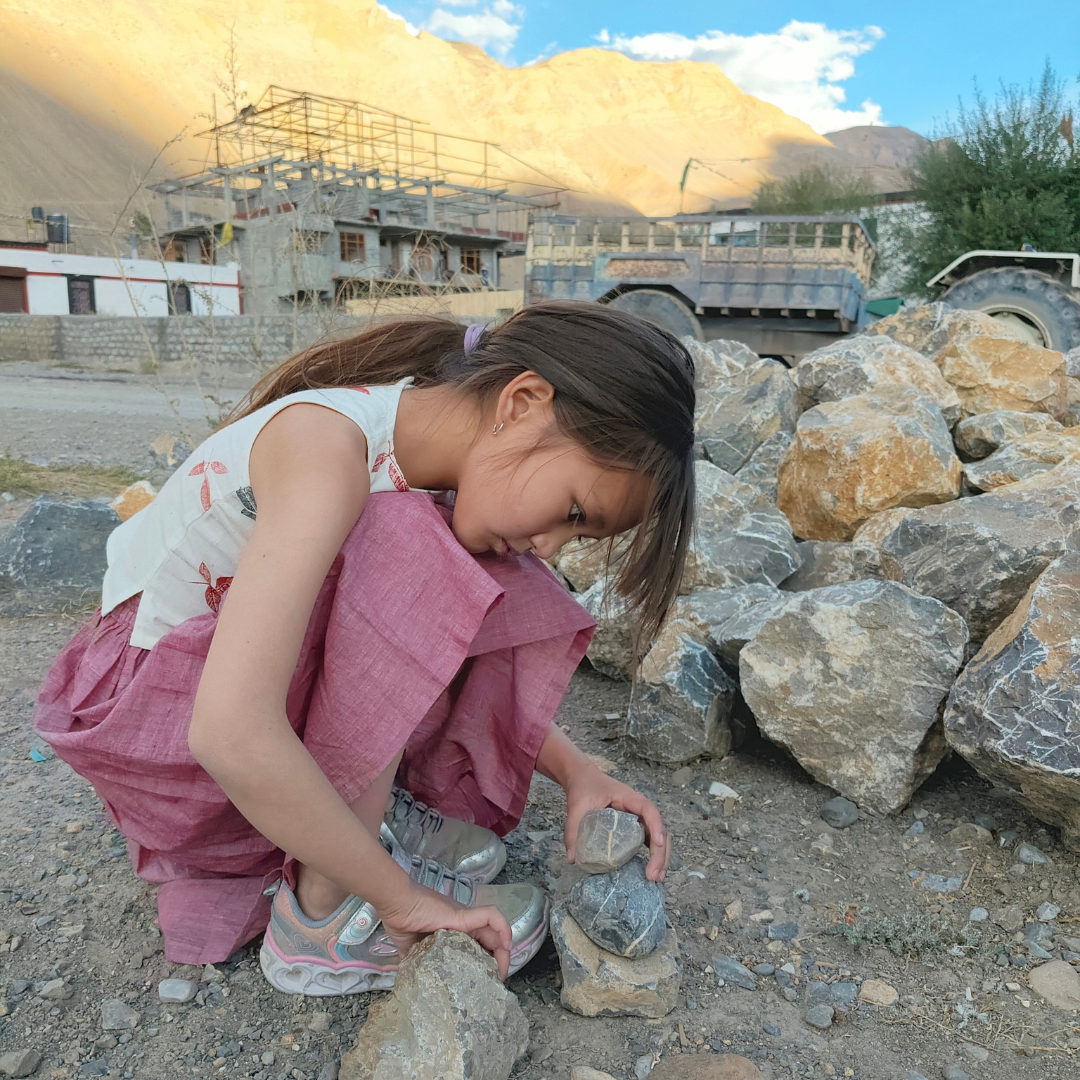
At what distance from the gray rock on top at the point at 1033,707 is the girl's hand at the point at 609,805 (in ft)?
1.86

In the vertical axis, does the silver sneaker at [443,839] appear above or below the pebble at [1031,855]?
above

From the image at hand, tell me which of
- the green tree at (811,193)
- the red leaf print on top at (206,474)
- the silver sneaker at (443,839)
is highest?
the green tree at (811,193)

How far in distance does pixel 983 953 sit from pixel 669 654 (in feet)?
2.72

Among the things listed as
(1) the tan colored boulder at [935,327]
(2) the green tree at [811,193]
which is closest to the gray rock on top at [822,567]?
(1) the tan colored boulder at [935,327]

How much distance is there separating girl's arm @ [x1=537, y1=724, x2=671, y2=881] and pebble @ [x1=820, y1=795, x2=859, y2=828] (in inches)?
17.9

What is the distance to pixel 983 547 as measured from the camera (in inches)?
78.7

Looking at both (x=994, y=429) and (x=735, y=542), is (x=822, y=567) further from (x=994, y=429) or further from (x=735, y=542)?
(x=994, y=429)

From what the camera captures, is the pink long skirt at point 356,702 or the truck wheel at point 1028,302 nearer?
the pink long skirt at point 356,702

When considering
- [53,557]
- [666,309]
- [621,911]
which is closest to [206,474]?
[621,911]

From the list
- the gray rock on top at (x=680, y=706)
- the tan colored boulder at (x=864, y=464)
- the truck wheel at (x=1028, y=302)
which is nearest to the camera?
the gray rock on top at (x=680, y=706)

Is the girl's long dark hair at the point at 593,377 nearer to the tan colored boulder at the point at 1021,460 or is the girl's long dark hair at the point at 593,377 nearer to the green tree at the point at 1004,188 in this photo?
the tan colored boulder at the point at 1021,460

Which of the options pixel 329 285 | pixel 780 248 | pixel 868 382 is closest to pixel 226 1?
pixel 329 285

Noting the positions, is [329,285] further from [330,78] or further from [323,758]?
[330,78]

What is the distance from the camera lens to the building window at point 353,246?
20594mm
